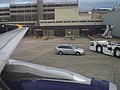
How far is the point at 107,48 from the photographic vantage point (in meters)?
35.6

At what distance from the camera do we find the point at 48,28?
102 meters

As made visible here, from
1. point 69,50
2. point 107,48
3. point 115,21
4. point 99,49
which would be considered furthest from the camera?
point 115,21

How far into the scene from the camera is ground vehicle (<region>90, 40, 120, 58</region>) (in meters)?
33.1

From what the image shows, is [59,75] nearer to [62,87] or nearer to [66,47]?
[62,87]

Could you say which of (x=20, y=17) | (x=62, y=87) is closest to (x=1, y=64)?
(x=62, y=87)

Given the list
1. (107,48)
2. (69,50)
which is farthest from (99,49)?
(69,50)

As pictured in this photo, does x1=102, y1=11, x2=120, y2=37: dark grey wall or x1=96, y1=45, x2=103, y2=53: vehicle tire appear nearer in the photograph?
x1=96, y1=45, x2=103, y2=53: vehicle tire

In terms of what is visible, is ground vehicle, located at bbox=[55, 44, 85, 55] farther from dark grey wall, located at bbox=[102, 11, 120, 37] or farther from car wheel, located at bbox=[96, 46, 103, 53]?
dark grey wall, located at bbox=[102, 11, 120, 37]

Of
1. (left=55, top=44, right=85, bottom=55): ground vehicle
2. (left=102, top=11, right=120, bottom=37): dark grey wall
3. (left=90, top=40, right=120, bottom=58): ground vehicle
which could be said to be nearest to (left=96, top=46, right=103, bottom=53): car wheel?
(left=90, top=40, right=120, bottom=58): ground vehicle

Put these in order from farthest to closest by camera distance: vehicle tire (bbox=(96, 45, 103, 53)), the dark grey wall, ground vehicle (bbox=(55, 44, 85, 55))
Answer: the dark grey wall
vehicle tire (bbox=(96, 45, 103, 53))
ground vehicle (bbox=(55, 44, 85, 55))

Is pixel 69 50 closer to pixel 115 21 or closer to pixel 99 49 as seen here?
pixel 99 49

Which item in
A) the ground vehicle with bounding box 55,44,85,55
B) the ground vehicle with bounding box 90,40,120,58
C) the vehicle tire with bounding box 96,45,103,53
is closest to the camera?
the ground vehicle with bounding box 90,40,120,58

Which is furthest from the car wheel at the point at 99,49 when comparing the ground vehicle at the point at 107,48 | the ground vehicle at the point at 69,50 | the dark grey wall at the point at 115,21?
the dark grey wall at the point at 115,21

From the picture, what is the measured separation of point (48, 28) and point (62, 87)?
95388 mm
